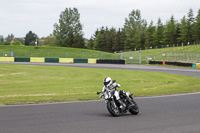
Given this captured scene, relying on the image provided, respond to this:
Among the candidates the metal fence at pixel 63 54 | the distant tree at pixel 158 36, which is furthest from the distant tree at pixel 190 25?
the metal fence at pixel 63 54

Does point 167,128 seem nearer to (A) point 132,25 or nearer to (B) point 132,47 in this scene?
(B) point 132,47

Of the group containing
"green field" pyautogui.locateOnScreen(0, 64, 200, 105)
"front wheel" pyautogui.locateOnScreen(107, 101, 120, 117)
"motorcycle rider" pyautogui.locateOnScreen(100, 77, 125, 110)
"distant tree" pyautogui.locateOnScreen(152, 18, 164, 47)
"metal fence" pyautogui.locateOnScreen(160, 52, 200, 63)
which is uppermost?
"distant tree" pyautogui.locateOnScreen(152, 18, 164, 47)

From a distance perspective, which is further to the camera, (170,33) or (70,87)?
(170,33)

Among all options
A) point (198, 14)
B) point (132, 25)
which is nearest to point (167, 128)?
point (198, 14)

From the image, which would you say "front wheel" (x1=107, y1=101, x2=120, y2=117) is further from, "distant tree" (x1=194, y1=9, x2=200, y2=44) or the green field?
"distant tree" (x1=194, y1=9, x2=200, y2=44)

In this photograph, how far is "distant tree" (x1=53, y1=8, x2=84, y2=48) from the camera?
126375 mm

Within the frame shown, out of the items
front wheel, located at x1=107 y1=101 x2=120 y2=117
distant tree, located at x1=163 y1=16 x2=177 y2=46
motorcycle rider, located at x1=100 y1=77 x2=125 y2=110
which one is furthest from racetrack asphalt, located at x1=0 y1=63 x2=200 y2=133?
distant tree, located at x1=163 y1=16 x2=177 y2=46

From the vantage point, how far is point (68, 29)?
417 ft

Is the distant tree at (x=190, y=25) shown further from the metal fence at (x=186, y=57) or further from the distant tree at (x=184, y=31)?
the metal fence at (x=186, y=57)

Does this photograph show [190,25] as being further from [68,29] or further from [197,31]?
[68,29]

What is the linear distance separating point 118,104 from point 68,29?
119397 millimetres

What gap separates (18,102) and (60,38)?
4548 inches

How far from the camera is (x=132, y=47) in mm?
132750

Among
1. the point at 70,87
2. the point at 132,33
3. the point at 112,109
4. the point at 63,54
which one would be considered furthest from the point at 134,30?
the point at 112,109
